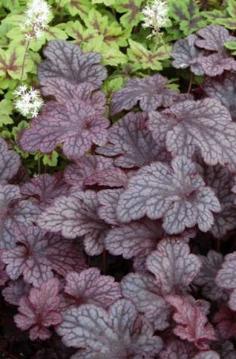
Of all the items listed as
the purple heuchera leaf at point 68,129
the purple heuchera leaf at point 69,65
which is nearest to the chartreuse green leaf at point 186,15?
the purple heuchera leaf at point 69,65

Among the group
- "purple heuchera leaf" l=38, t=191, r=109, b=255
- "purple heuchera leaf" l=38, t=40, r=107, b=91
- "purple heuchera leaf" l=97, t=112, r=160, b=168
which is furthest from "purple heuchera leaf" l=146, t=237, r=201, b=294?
"purple heuchera leaf" l=38, t=40, r=107, b=91

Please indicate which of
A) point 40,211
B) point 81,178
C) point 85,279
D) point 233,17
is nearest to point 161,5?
point 233,17

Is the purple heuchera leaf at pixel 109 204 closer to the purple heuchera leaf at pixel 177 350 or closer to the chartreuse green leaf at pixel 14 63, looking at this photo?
the purple heuchera leaf at pixel 177 350

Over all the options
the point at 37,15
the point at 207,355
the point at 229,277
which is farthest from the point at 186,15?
the point at 207,355

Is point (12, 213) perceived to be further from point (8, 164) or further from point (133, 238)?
point (133, 238)

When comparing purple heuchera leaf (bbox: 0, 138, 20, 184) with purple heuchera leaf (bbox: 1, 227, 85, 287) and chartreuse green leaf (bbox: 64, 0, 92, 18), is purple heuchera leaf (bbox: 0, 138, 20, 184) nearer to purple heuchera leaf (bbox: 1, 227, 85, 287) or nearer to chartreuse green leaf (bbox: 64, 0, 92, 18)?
purple heuchera leaf (bbox: 1, 227, 85, 287)

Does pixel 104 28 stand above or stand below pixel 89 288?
above
